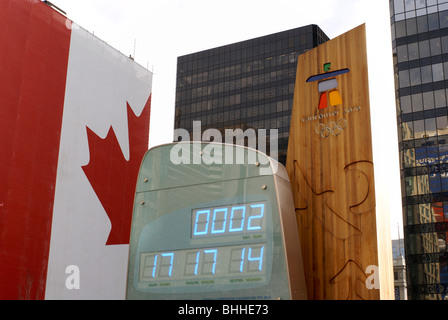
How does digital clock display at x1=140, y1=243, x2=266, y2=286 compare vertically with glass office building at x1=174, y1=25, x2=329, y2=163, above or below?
below

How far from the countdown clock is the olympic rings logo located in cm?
89

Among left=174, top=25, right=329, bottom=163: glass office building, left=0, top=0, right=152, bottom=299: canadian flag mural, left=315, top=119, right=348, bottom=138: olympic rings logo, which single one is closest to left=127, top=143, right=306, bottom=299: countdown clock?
left=315, top=119, right=348, bottom=138: olympic rings logo

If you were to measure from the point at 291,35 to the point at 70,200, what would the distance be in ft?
171

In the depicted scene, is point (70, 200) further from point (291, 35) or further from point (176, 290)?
point (291, 35)

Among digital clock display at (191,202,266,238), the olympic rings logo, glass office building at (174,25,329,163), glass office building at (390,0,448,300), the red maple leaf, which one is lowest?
digital clock display at (191,202,266,238)

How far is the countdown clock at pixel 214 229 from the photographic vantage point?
8.34 m

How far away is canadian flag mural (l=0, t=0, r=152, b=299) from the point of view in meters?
23.2

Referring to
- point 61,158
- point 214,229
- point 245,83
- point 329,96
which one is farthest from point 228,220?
point 245,83

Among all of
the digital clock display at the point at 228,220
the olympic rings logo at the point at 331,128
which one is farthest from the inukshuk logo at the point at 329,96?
the digital clock display at the point at 228,220

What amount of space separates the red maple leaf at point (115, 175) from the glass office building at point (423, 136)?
91.6 feet

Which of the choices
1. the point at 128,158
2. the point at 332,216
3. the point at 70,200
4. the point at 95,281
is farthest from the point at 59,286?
the point at 332,216

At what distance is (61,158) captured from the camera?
2516 cm

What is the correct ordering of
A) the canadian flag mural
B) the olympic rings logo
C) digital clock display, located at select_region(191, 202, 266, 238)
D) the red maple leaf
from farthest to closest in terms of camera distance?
the red maple leaf → the canadian flag mural → the olympic rings logo → digital clock display, located at select_region(191, 202, 266, 238)

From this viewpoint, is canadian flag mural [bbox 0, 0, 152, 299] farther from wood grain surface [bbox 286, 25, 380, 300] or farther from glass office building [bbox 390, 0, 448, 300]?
glass office building [bbox 390, 0, 448, 300]
